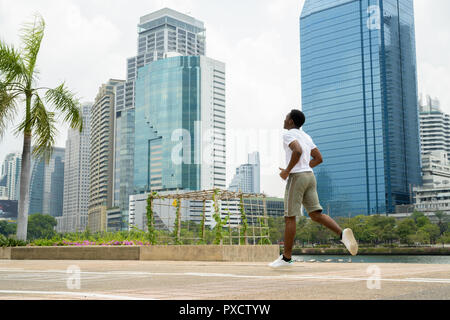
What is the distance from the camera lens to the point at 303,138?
5.66 metres

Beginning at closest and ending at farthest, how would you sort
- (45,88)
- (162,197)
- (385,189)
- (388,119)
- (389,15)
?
1. (162,197)
2. (45,88)
3. (385,189)
4. (388,119)
5. (389,15)

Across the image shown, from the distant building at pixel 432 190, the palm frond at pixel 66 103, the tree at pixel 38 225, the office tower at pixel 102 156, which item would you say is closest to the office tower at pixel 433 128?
the distant building at pixel 432 190

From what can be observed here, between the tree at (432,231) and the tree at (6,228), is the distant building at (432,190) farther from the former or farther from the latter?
the tree at (6,228)

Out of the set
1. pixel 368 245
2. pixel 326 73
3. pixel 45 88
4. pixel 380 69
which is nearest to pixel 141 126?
pixel 326 73

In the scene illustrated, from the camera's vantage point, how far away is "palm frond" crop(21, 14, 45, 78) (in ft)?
50.1

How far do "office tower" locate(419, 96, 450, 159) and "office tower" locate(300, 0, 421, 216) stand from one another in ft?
108

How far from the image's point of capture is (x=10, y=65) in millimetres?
14867

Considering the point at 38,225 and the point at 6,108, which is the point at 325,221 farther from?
the point at 38,225

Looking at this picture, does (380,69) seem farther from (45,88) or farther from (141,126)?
(45,88)

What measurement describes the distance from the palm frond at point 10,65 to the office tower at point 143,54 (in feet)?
437

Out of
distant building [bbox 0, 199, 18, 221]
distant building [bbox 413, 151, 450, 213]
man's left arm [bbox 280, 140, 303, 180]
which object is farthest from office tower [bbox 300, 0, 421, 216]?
man's left arm [bbox 280, 140, 303, 180]

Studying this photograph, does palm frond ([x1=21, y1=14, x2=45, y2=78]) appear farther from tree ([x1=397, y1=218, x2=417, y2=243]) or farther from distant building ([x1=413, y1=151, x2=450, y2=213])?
distant building ([x1=413, y1=151, x2=450, y2=213])

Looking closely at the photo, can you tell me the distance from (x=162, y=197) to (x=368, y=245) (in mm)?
81807

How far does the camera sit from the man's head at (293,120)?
5.66 meters
